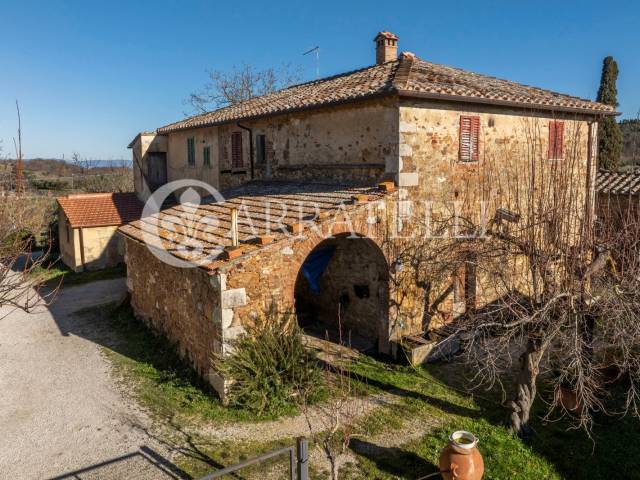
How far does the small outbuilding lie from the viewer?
23109 millimetres

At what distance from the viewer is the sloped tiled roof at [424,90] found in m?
11.5

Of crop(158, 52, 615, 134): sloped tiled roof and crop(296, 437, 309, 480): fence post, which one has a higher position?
crop(158, 52, 615, 134): sloped tiled roof

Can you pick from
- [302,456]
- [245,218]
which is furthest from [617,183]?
[302,456]

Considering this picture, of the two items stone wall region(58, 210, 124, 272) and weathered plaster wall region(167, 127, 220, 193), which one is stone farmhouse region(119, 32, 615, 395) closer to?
weathered plaster wall region(167, 127, 220, 193)

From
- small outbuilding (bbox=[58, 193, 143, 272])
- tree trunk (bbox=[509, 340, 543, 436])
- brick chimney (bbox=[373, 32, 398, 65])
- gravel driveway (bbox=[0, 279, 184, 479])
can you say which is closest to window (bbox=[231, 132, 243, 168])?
brick chimney (bbox=[373, 32, 398, 65])

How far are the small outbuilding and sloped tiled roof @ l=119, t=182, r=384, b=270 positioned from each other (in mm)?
9374

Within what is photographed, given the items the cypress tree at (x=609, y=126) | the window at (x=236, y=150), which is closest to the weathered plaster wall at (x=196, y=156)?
the window at (x=236, y=150)

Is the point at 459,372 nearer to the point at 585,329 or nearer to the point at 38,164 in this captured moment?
the point at 585,329

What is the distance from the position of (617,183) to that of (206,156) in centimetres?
1626

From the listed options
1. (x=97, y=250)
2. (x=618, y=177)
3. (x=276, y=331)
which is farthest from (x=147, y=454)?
(x=618, y=177)

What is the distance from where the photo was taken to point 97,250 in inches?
923

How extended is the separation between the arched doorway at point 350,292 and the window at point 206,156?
758cm

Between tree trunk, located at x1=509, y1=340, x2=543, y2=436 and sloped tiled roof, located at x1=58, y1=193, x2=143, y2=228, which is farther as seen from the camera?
sloped tiled roof, located at x1=58, y1=193, x2=143, y2=228

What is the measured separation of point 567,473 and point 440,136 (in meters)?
7.51
